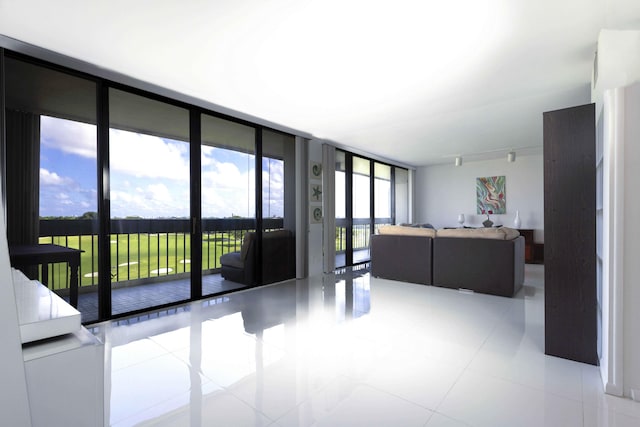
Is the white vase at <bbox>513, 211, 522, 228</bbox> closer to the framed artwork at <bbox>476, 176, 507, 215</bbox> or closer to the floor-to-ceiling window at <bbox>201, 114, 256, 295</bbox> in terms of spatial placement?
the framed artwork at <bbox>476, 176, 507, 215</bbox>

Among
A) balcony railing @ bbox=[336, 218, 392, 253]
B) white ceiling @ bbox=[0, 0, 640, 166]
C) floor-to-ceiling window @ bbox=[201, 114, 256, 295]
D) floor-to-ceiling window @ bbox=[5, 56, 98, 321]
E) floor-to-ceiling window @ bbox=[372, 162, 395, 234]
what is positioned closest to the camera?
white ceiling @ bbox=[0, 0, 640, 166]

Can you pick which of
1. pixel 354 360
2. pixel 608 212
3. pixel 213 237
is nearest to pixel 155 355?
pixel 354 360

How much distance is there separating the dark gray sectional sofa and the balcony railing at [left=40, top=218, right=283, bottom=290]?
82.9 inches

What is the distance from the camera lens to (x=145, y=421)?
1.55 m

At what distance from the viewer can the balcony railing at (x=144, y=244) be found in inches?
112

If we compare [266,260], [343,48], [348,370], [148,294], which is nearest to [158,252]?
[148,294]

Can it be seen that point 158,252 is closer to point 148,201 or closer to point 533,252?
point 148,201

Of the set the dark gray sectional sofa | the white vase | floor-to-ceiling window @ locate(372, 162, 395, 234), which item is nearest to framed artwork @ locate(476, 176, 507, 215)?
the white vase

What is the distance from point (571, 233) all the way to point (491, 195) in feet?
18.4

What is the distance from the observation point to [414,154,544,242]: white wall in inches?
267

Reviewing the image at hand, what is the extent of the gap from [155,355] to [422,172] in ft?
25.2

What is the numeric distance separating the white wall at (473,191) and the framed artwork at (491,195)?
9 cm

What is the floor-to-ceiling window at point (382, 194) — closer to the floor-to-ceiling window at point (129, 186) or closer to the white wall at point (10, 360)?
the floor-to-ceiling window at point (129, 186)

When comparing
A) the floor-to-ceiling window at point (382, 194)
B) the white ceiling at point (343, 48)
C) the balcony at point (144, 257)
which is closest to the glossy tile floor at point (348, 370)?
the balcony at point (144, 257)
